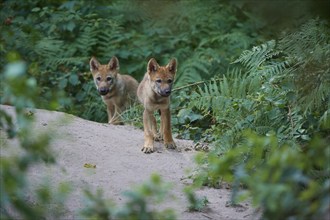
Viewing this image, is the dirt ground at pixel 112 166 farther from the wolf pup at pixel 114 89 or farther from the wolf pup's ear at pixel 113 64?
the wolf pup's ear at pixel 113 64

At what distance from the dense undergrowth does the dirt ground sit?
257 mm

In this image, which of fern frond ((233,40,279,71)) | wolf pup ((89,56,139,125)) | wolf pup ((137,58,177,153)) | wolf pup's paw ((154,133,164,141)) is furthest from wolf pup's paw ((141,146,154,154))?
wolf pup ((89,56,139,125))

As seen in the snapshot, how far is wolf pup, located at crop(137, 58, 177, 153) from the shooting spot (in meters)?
Answer: 7.81

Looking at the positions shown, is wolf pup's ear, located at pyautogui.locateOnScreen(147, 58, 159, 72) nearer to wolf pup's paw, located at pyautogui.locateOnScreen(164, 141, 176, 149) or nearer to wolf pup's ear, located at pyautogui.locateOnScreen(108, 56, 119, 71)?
wolf pup's paw, located at pyautogui.locateOnScreen(164, 141, 176, 149)

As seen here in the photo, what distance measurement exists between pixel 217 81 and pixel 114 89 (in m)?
1.83

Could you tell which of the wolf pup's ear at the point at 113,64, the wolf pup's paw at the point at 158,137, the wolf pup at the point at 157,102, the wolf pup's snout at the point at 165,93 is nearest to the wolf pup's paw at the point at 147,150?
the wolf pup at the point at 157,102

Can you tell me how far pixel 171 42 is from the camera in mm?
13203

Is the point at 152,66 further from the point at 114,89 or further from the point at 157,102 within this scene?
the point at 114,89

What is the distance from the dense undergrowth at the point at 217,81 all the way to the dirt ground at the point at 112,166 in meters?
0.26

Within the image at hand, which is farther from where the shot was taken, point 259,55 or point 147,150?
point 147,150

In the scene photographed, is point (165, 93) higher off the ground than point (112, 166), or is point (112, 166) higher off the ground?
point (165, 93)

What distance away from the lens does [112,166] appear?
264 inches

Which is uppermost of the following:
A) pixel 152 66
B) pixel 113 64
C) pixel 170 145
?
pixel 152 66

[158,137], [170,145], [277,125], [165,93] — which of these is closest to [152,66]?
[165,93]
